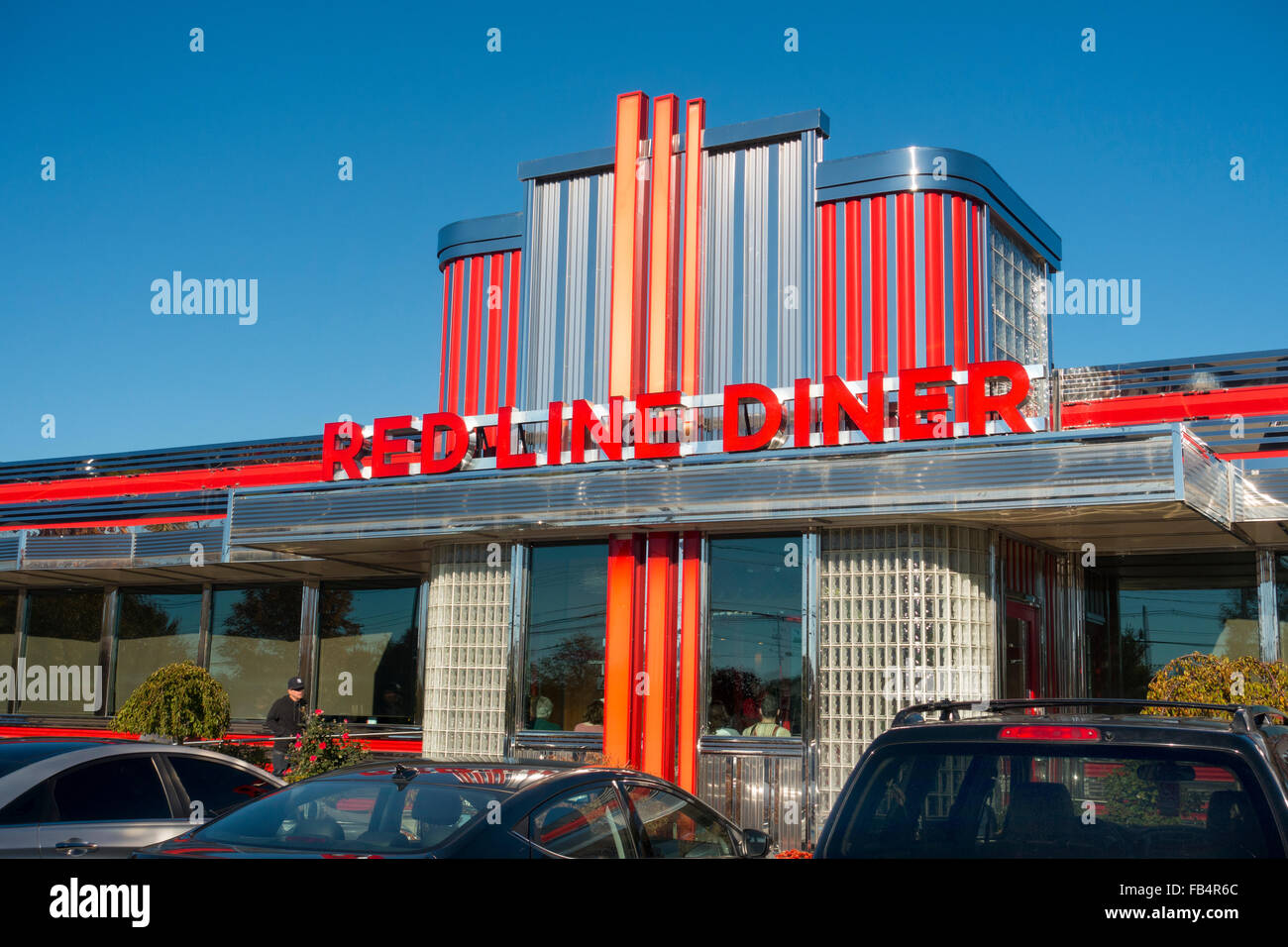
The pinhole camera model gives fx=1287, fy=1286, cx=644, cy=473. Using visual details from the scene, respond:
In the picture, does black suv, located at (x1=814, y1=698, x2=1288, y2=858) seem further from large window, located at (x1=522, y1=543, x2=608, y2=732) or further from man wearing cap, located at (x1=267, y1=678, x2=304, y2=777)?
man wearing cap, located at (x1=267, y1=678, x2=304, y2=777)

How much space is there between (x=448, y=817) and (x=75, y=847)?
3009 millimetres

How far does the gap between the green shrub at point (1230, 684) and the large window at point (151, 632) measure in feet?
48.0

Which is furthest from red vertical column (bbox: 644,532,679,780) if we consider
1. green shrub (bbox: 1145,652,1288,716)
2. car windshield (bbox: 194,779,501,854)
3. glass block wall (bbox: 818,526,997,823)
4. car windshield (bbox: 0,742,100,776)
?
car windshield (bbox: 194,779,501,854)

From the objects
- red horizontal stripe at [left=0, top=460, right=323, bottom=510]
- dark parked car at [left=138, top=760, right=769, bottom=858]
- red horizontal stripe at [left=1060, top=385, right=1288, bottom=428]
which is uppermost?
red horizontal stripe at [left=1060, top=385, right=1288, bottom=428]

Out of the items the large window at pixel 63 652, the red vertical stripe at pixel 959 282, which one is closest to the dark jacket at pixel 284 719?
the large window at pixel 63 652

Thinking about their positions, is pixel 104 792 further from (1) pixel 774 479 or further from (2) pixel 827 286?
(2) pixel 827 286


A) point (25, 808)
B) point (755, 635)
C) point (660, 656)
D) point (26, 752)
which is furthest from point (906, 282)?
point (25, 808)

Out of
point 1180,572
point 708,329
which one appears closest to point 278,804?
point 708,329

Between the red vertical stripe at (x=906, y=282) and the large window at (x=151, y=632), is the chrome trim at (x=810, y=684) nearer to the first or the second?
the red vertical stripe at (x=906, y=282)

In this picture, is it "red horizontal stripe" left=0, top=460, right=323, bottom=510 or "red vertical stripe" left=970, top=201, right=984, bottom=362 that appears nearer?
"red vertical stripe" left=970, top=201, right=984, bottom=362

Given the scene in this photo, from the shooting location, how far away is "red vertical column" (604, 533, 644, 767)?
13.9m

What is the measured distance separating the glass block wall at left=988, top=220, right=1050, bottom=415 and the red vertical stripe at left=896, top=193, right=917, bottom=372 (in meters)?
1.27
